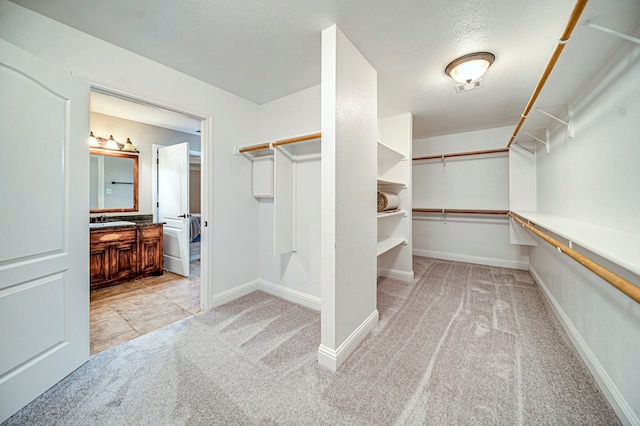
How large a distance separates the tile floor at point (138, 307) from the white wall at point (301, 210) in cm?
97

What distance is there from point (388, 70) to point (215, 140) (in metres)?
1.85

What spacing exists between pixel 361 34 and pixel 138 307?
10.9ft

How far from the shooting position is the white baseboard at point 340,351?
1.62 meters

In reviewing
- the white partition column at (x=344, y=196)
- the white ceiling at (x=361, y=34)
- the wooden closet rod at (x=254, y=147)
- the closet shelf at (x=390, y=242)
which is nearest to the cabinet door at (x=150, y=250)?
the wooden closet rod at (x=254, y=147)

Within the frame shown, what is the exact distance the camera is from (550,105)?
6.52ft

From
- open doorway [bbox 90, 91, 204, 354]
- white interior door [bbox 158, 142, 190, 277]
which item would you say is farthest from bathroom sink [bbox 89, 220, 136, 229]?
white interior door [bbox 158, 142, 190, 277]

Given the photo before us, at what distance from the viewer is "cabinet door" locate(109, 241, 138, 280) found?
3.18 metres

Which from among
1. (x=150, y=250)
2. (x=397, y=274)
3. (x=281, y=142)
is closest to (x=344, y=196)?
(x=281, y=142)

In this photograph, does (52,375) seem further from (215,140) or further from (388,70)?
(388,70)

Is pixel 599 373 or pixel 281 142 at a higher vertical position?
pixel 281 142

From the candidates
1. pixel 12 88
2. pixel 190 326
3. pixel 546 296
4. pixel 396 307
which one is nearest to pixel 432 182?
pixel 546 296

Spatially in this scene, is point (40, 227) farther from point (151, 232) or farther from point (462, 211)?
point (462, 211)

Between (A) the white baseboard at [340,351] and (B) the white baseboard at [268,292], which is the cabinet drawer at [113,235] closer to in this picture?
(B) the white baseboard at [268,292]

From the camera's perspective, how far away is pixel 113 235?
316cm
